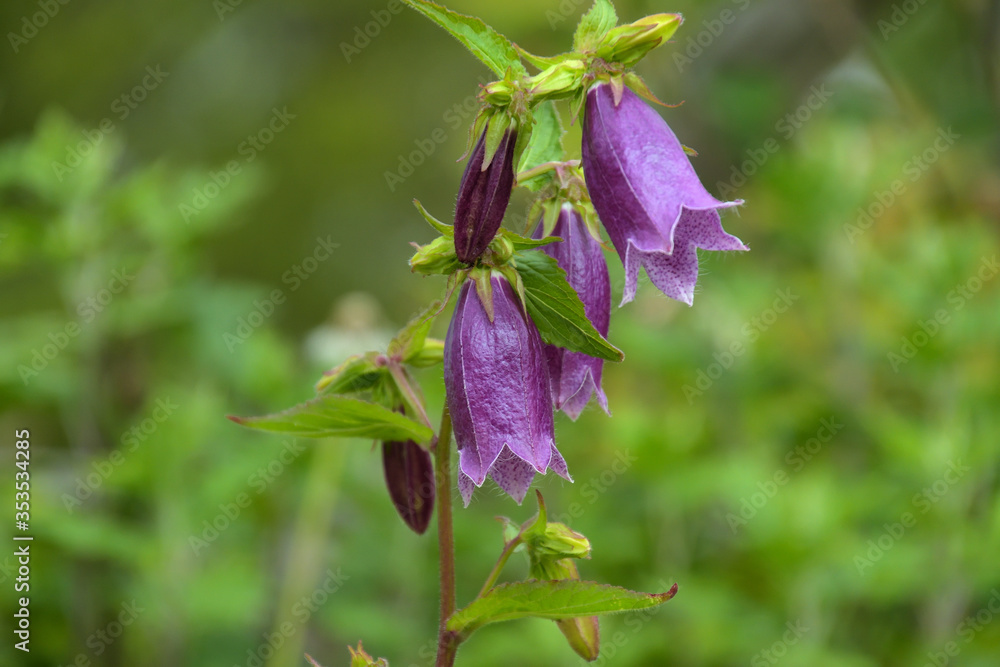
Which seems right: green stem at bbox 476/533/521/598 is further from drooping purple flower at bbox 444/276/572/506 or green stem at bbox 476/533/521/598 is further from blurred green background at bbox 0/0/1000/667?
blurred green background at bbox 0/0/1000/667

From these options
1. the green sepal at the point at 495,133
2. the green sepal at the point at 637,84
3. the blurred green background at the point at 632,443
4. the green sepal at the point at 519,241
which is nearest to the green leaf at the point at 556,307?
the green sepal at the point at 519,241

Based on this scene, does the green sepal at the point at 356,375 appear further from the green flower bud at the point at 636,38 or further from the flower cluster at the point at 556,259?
the green flower bud at the point at 636,38

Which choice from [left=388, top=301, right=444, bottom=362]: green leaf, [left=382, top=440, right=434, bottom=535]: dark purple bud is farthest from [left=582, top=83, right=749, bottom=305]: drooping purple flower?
[left=382, top=440, right=434, bottom=535]: dark purple bud

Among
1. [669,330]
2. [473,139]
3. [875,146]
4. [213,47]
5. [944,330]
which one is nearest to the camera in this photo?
[473,139]

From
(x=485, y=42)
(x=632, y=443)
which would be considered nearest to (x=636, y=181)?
(x=485, y=42)

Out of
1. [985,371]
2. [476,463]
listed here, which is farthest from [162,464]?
[985,371]

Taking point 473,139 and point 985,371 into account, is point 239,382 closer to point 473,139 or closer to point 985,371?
point 473,139

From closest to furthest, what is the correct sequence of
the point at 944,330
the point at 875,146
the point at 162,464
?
the point at 162,464 < the point at 944,330 < the point at 875,146
